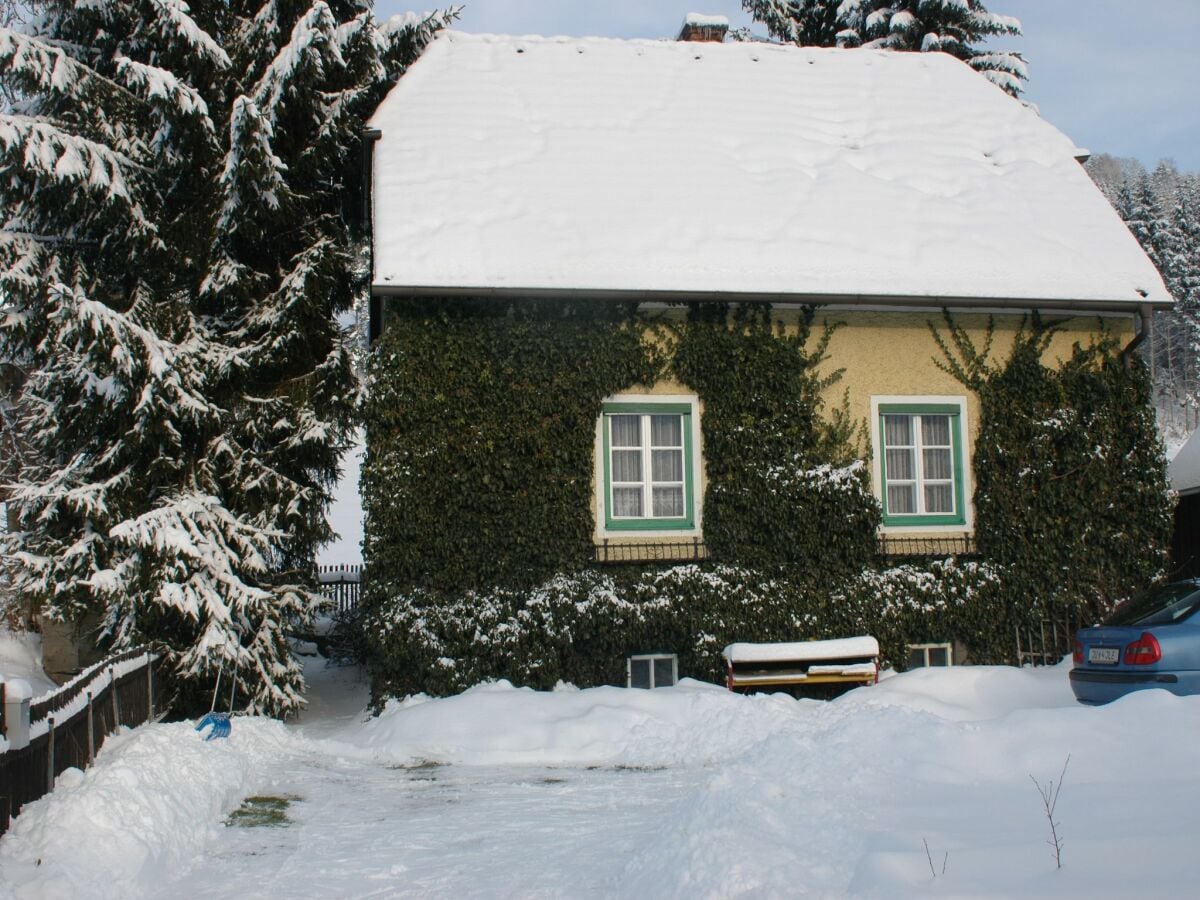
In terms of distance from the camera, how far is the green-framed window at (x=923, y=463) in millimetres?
13977

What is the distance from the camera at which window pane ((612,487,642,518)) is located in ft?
43.5

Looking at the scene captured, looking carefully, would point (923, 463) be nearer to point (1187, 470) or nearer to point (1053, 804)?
point (1187, 470)

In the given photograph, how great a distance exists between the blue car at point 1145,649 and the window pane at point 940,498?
3.78m

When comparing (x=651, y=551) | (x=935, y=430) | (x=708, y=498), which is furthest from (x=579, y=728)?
(x=935, y=430)

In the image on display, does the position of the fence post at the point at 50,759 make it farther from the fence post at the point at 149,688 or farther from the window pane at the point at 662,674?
the window pane at the point at 662,674

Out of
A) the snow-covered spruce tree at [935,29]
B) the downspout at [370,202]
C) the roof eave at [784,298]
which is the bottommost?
the roof eave at [784,298]

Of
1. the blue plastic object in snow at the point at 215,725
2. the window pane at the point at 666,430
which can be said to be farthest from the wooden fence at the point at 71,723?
the window pane at the point at 666,430

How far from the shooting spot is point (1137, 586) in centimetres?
1412

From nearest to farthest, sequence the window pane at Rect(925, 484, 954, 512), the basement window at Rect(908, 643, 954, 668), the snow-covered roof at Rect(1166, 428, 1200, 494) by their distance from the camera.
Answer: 1. the basement window at Rect(908, 643, 954, 668)
2. the window pane at Rect(925, 484, 954, 512)
3. the snow-covered roof at Rect(1166, 428, 1200, 494)

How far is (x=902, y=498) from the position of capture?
14062 millimetres

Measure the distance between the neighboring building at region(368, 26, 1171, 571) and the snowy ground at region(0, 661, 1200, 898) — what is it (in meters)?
3.73

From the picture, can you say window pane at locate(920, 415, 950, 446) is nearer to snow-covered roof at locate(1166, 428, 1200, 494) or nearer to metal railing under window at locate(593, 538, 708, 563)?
metal railing under window at locate(593, 538, 708, 563)

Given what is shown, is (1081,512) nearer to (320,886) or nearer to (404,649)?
A: (404,649)

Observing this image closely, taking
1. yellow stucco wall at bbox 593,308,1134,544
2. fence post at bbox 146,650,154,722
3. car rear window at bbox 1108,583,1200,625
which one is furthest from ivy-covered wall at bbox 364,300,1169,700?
car rear window at bbox 1108,583,1200,625
